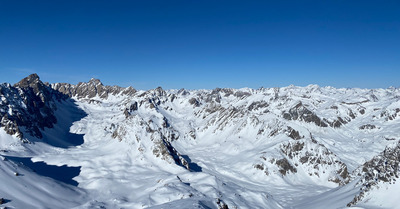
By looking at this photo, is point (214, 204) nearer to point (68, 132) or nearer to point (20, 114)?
point (20, 114)

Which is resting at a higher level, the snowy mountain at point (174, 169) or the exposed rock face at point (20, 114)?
the exposed rock face at point (20, 114)

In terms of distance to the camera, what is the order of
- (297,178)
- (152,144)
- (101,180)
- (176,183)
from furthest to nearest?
(297,178) → (152,144) → (101,180) → (176,183)

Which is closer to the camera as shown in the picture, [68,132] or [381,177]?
[381,177]

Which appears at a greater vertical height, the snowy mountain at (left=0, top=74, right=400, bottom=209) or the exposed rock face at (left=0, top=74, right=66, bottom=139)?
the exposed rock face at (left=0, top=74, right=66, bottom=139)

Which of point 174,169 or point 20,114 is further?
point 20,114

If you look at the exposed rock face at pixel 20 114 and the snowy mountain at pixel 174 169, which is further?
the exposed rock face at pixel 20 114

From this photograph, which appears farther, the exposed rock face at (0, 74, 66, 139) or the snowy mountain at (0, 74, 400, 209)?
the exposed rock face at (0, 74, 66, 139)

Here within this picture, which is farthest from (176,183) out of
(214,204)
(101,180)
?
(101,180)

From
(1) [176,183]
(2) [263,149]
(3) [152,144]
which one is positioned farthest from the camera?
(2) [263,149]

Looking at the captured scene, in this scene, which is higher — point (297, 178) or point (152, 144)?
point (152, 144)

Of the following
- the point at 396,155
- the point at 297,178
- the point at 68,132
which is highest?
the point at 68,132

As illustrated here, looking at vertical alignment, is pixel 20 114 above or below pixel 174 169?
above
